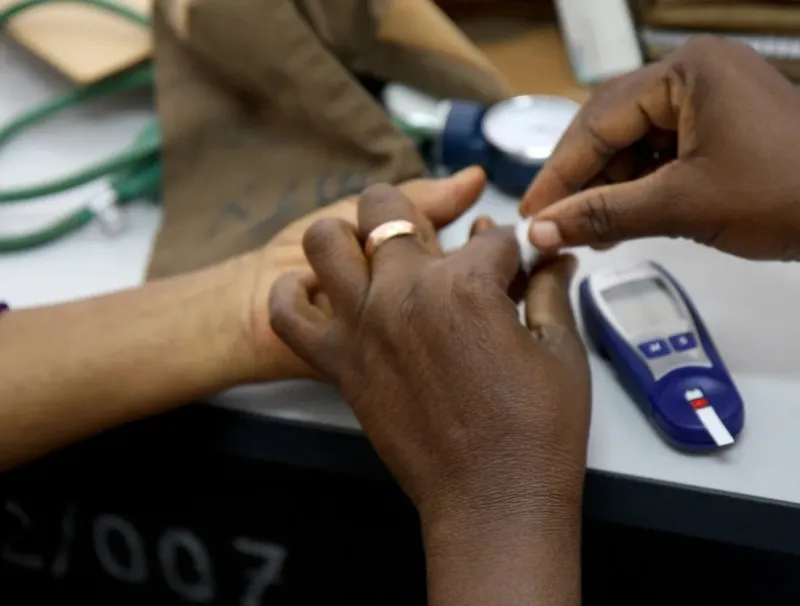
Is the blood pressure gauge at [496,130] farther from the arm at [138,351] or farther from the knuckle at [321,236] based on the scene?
the knuckle at [321,236]

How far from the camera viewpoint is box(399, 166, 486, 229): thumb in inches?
22.4

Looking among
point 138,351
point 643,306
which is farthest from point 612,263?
point 138,351

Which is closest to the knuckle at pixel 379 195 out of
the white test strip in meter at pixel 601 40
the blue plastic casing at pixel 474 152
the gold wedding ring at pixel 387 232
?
the gold wedding ring at pixel 387 232

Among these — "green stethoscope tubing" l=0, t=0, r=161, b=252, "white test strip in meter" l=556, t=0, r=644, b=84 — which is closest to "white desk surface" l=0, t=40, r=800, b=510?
"green stethoscope tubing" l=0, t=0, r=161, b=252

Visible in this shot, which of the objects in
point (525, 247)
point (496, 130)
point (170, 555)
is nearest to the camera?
point (525, 247)

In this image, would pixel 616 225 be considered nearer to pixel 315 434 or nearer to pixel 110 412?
pixel 315 434

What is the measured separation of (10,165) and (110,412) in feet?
0.85

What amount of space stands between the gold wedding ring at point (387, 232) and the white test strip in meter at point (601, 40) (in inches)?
11.6

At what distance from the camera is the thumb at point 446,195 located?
1.86ft

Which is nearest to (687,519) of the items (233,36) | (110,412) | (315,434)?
(315,434)

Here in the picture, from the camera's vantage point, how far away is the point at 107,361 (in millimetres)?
545

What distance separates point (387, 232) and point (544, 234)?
0.30ft

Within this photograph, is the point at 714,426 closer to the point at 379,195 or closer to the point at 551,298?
the point at 551,298

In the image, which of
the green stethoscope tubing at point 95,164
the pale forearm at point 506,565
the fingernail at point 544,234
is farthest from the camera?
the green stethoscope tubing at point 95,164
